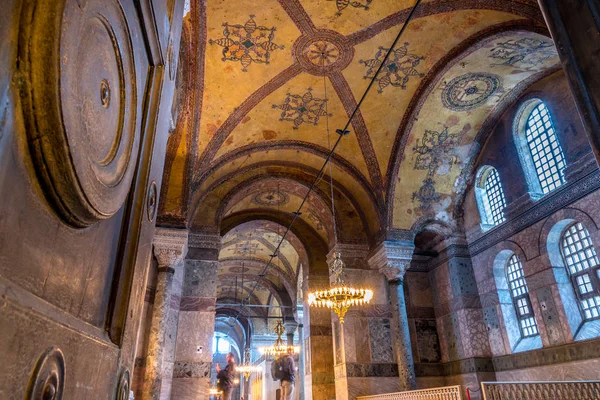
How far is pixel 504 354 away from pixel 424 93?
6.63m

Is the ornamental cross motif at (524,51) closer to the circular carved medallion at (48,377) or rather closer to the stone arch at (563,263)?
the stone arch at (563,263)

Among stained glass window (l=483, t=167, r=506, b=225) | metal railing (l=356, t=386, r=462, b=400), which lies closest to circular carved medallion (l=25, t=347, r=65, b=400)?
metal railing (l=356, t=386, r=462, b=400)

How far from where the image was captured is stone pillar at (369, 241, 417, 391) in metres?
9.91

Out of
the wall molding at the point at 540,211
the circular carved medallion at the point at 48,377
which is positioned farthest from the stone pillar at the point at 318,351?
the circular carved medallion at the point at 48,377

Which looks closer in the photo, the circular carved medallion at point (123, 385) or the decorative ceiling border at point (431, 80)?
the circular carved medallion at point (123, 385)

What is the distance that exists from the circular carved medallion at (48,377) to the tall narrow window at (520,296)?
10908 mm

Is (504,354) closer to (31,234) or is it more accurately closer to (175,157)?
(175,157)

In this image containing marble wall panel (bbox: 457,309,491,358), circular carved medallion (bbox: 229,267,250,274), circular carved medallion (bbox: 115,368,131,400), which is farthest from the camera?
circular carved medallion (bbox: 229,267,250,274)

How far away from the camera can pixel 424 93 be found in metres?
9.64

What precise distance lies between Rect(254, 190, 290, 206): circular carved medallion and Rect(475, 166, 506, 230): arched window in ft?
19.3

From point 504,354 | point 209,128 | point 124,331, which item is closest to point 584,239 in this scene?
point 504,354

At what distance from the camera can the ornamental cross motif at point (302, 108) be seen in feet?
32.3

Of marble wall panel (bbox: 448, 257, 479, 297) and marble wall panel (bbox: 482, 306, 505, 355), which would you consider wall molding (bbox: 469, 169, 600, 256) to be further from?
marble wall panel (bbox: 482, 306, 505, 355)

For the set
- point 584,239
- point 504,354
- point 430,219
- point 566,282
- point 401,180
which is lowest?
point 504,354
